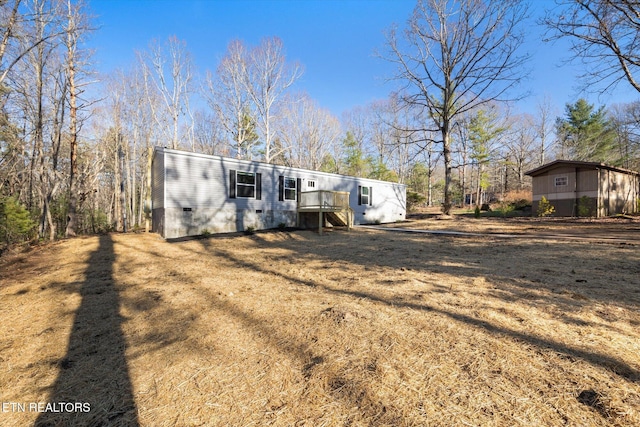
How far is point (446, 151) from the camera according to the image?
58.5ft

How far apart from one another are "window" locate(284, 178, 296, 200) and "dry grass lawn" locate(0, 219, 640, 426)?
30.5 feet

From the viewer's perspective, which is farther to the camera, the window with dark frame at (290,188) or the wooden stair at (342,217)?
the window with dark frame at (290,188)

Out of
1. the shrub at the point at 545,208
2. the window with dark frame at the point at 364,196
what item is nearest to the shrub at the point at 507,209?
the shrub at the point at 545,208

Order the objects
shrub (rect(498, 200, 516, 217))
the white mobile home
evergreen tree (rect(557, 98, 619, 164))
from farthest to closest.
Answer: evergreen tree (rect(557, 98, 619, 164)) → shrub (rect(498, 200, 516, 217)) → the white mobile home

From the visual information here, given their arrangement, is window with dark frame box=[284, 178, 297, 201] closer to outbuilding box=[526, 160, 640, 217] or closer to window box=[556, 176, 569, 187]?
outbuilding box=[526, 160, 640, 217]

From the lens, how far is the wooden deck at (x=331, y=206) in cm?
1256

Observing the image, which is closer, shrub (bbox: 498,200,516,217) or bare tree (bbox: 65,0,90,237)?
bare tree (bbox: 65,0,90,237)

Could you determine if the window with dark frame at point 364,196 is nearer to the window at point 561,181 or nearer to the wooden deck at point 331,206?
the wooden deck at point 331,206

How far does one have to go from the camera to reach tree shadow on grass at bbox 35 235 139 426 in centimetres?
182

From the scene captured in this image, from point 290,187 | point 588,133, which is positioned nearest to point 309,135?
point 290,187

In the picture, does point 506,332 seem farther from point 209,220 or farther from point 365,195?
point 365,195

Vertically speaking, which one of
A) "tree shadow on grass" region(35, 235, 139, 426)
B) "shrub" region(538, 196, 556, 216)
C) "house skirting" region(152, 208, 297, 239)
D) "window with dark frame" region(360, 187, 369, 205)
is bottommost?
"tree shadow on grass" region(35, 235, 139, 426)

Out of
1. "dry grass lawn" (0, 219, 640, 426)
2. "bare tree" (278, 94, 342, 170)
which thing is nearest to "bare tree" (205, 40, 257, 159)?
"bare tree" (278, 94, 342, 170)

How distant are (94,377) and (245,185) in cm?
1101
